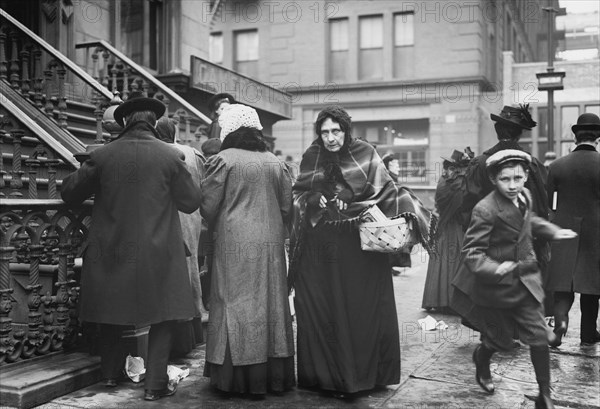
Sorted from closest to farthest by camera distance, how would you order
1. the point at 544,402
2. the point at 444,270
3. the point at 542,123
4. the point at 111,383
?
1. the point at 544,402
2. the point at 111,383
3. the point at 444,270
4. the point at 542,123

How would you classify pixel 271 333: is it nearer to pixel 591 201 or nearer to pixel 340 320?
pixel 340 320

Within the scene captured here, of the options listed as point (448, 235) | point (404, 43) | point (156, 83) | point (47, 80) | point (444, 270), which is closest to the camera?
point (444, 270)

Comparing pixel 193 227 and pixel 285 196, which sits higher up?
pixel 285 196

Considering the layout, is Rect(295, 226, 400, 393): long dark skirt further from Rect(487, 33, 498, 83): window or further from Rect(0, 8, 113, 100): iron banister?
Rect(487, 33, 498, 83): window

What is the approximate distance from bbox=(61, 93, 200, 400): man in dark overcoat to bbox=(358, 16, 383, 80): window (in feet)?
71.7

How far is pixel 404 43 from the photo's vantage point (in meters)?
25.3

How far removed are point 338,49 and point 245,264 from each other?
2249 centimetres

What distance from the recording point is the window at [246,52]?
2764cm

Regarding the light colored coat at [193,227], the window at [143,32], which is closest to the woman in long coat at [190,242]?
the light colored coat at [193,227]

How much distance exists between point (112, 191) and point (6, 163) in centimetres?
373

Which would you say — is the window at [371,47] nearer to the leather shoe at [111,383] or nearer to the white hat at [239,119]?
the white hat at [239,119]

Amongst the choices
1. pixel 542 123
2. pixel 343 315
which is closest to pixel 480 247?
pixel 343 315

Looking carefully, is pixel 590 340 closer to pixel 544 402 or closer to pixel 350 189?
pixel 544 402

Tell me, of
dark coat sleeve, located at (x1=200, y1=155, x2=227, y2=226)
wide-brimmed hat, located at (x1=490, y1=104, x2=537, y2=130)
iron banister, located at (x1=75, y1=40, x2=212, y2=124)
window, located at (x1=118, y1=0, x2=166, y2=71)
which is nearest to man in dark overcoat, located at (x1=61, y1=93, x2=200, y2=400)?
dark coat sleeve, located at (x1=200, y1=155, x2=227, y2=226)
